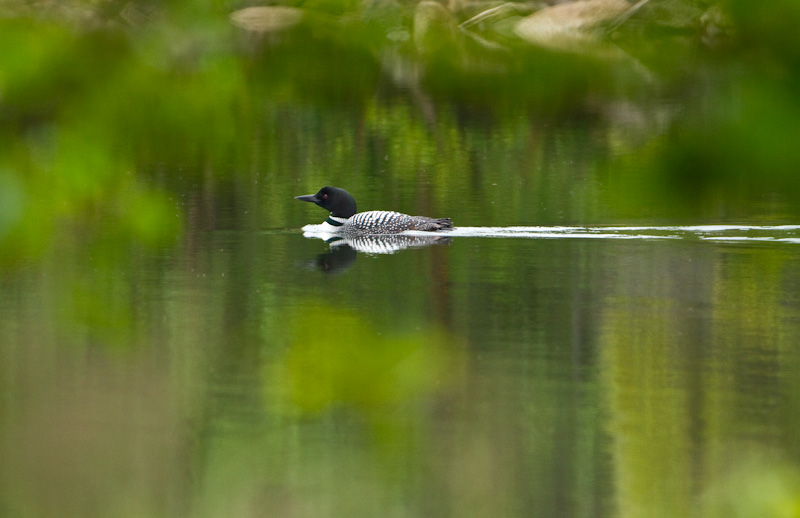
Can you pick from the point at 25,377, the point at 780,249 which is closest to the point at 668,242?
the point at 780,249

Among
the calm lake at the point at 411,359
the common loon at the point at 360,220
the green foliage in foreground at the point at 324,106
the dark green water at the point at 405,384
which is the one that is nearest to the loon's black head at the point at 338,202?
the common loon at the point at 360,220

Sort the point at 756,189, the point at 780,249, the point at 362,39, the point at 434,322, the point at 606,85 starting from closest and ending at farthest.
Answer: the point at 434,322, the point at 780,249, the point at 756,189, the point at 606,85, the point at 362,39

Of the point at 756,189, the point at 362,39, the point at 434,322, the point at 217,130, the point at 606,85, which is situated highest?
the point at 362,39

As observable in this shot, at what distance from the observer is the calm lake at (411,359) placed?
5.79 m

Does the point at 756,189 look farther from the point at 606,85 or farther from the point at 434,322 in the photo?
the point at 606,85

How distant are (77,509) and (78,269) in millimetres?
5397

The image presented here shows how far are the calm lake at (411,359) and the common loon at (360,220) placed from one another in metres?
0.26

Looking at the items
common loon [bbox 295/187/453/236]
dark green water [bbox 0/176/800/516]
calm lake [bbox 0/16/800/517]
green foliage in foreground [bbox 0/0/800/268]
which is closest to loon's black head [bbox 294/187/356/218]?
common loon [bbox 295/187/453/236]

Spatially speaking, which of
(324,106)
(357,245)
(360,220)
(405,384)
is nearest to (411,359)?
(405,384)

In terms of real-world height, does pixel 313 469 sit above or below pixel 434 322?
below

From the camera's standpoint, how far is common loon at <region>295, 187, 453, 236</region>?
40.5 feet

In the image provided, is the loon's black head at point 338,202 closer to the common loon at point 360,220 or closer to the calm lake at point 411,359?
the common loon at point 360,220

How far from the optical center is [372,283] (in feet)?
33.6

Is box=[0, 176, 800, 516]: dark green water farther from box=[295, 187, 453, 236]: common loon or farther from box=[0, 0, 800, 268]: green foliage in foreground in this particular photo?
box=[295, 187, 453, 236]: common loon
